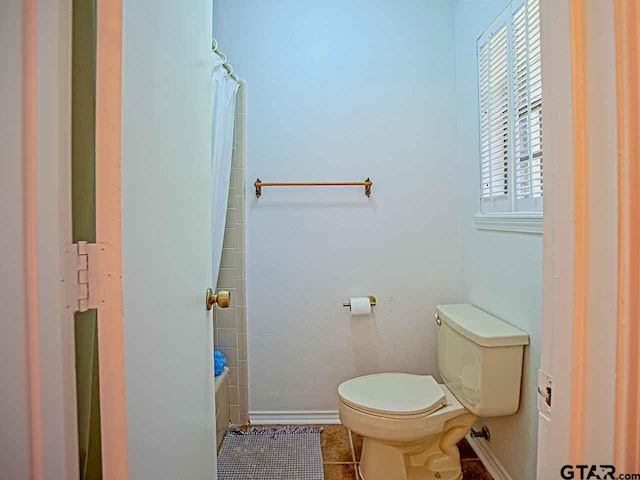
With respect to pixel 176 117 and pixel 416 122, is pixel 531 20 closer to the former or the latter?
pixel 416 122

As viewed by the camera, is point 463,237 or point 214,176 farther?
point 463,237

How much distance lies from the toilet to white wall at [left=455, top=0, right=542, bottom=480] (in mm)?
63

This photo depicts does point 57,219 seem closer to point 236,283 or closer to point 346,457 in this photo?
point 236,283

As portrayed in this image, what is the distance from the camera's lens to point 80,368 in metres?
0.68

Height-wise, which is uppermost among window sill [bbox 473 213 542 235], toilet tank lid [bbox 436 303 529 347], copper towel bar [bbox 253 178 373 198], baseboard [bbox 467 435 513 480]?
copper towel bar [bbox 253 178 373 198]

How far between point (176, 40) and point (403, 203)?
1645mm

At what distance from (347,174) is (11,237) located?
6.16 feet

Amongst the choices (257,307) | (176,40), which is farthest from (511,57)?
(257,307)

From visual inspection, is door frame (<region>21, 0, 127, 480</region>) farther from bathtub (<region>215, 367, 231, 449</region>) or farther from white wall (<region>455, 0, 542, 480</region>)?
bathtub (<region>215, 367, 231, 449</region>)

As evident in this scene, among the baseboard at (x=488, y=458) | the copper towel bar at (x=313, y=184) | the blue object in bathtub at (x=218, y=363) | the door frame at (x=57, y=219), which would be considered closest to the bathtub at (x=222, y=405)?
the blue object in bathtub at (x=218, y=363)

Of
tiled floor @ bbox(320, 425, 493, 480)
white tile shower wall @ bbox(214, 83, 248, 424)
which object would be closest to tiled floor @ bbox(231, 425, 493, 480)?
tiled floor @ bbox(320, 425, 493, 480)

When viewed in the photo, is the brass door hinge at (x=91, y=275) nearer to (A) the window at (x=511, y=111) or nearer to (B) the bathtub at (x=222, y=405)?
(A) the window at (x=511, y=111)

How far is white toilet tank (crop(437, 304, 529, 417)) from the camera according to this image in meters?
1.57

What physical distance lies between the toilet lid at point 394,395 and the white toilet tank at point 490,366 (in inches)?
5.7
